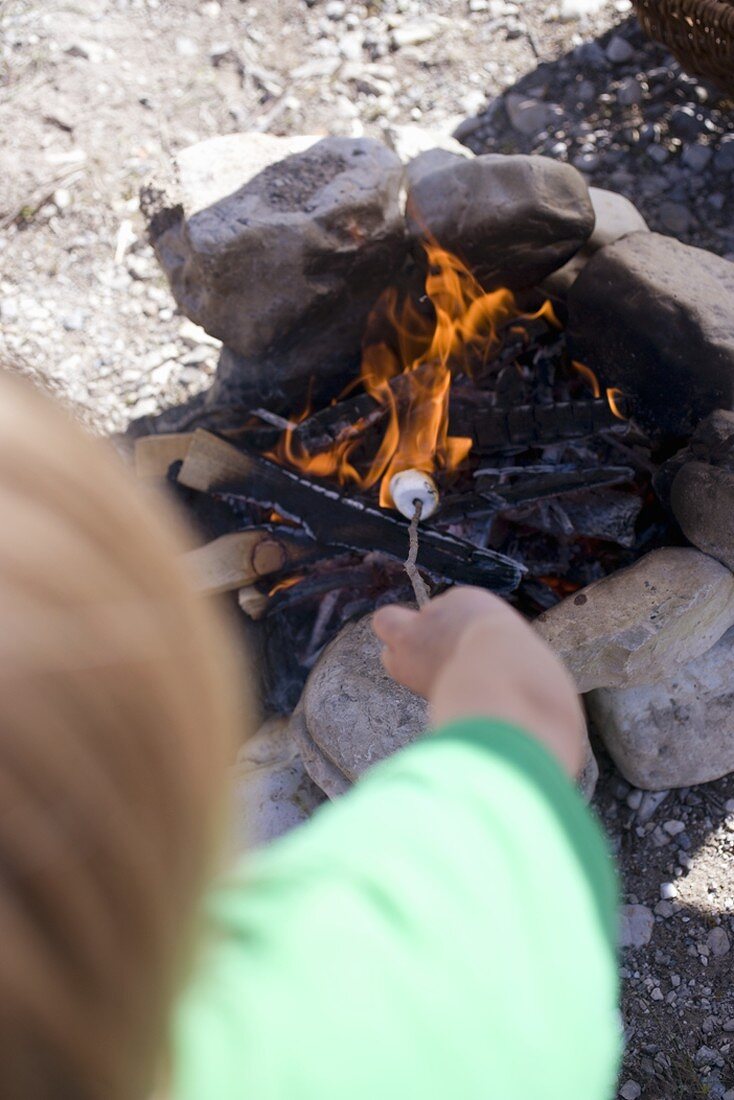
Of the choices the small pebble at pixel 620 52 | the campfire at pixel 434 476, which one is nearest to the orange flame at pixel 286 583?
the campfire at pixel 434 476

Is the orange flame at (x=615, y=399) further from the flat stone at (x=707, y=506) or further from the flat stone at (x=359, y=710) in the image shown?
the flat stone at (x=359, y=710)

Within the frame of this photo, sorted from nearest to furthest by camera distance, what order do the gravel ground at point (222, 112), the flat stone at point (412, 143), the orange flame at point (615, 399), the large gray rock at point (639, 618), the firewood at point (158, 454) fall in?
the large gray rock at point (639, 618), the orange flame at point (615, 399), the firewood at point (158, 454), the flat stone at point (412, 143), the gravel ground at point (222, 112)

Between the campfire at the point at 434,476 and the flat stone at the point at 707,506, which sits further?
the campfire at the point at 434,476

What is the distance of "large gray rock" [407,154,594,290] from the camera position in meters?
2.28

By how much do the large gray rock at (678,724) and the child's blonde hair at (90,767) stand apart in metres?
1.61

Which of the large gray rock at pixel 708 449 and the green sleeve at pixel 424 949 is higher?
the green sleeve at pixel 424 949

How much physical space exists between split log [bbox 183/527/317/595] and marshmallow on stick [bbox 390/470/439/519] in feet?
0.92

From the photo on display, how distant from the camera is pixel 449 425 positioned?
233cm

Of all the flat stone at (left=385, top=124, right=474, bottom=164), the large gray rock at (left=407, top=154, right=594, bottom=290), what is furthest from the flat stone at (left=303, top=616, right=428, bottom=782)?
the flat stone at (left=385, top=124, right=474, bottom=164)

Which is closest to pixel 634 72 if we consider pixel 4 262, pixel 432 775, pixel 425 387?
pixel 425 387

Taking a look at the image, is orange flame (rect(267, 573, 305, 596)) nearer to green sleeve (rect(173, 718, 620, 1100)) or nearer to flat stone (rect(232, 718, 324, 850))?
flat stone (rect(232, 718, 324, 850))

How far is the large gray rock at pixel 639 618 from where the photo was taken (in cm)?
191

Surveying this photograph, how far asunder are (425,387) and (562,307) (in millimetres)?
459

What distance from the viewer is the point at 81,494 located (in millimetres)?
614
